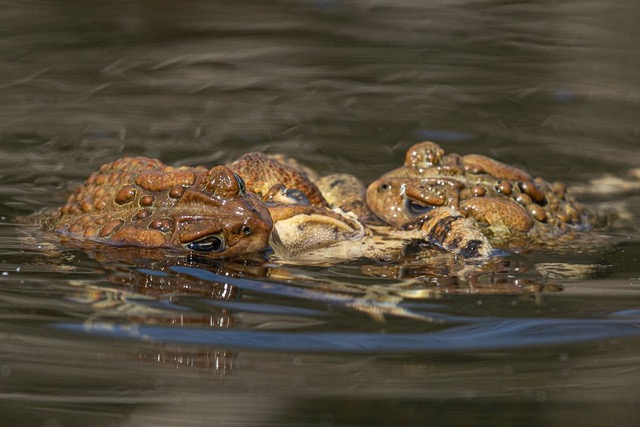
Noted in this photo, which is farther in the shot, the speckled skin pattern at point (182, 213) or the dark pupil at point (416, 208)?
the dark pupil at point (416, 208)

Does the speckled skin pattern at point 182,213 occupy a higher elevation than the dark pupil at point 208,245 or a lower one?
higher

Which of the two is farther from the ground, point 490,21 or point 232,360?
point 490,21

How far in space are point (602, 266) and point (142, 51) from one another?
6607mm

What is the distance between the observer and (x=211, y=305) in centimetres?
418

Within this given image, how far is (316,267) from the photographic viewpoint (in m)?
4.79

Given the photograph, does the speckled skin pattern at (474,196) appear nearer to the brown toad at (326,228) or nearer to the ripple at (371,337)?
the brown toad at (326,228)

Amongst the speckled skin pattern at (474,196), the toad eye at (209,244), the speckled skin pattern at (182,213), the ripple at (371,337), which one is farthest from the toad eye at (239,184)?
the speckled skin pattern at (474,196)

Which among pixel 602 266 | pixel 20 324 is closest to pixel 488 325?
pixel 602 266

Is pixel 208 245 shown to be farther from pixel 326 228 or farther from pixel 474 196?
pixel 474 196

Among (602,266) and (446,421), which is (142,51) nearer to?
(602,266)

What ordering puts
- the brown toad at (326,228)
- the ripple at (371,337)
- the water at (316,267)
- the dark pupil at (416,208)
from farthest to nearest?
the dark pupil at (416,208) < the brown toad at (326,228) < the ripple at (371,337) < the water at (316,267)

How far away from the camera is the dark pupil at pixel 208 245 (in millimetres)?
4758

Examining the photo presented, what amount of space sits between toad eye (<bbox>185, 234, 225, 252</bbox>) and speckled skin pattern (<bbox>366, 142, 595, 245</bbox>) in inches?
51.8

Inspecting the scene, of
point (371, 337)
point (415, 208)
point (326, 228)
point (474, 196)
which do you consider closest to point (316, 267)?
point (326, 228)
